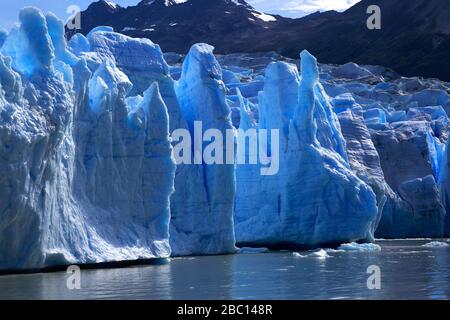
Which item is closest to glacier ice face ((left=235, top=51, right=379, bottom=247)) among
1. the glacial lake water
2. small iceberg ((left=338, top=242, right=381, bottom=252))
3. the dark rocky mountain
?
small iceberg ((left=338, top=242, right=381, bottom=252))

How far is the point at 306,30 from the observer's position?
9069 cm

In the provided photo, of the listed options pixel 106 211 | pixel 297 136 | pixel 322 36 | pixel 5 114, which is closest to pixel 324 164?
pixel 297 136

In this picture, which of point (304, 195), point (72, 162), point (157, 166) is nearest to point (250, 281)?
point (72, 162)

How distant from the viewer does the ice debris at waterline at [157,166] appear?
15070 mm

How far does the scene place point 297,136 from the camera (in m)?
25.8

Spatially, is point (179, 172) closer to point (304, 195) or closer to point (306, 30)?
point (304, 195)

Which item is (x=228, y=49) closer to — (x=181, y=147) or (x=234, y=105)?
(x=234, y=105)

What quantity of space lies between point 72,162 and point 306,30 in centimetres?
7633

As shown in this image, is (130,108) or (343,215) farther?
(343,215)

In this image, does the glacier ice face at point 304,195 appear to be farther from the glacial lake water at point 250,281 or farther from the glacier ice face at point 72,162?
the glacier ice face at point 72,162

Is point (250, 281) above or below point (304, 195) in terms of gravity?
below

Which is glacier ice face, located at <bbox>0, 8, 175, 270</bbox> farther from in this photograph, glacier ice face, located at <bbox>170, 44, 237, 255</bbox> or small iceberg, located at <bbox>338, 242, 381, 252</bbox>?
small iceberg, located at <bbox>338, 242, 381, 252</bbox>
